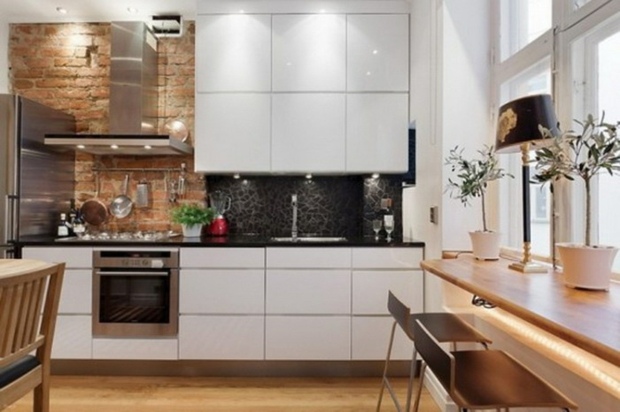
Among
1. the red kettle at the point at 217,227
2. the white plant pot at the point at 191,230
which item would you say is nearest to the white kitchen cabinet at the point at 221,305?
the white plant pot at the point at 191,230

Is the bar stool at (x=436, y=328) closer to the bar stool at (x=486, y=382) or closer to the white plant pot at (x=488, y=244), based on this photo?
the bar stool at (x=486, y=382)

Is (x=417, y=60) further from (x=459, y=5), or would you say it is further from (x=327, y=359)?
(x=327, y=359)

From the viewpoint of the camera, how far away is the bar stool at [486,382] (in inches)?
42.2

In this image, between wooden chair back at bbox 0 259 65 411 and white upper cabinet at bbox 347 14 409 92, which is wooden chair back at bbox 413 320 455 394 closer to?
wooden chair back at bbox 0 259 65 411

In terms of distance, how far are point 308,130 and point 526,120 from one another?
1.70 meters

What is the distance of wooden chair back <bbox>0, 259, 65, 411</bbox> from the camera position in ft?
4.17

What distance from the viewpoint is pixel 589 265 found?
1190 millimetres

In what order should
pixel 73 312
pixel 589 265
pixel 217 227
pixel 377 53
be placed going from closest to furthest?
pixel 589 265
pixel 73 312
pixel 377 53
pixel 217 227

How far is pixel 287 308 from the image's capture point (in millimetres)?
2602

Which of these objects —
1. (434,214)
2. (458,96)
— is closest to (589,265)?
(434,214)

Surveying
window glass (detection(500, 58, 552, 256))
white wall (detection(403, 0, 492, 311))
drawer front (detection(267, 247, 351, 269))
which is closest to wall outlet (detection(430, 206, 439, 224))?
white wall (detection(403, 0, 492, 311))

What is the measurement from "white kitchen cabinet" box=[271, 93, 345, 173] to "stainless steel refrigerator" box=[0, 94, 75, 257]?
70.1 inches

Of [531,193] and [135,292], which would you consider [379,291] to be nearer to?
[531,193]

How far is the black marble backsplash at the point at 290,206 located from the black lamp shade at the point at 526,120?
169 cm
